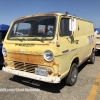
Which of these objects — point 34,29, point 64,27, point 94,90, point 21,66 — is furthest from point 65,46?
point 94,90

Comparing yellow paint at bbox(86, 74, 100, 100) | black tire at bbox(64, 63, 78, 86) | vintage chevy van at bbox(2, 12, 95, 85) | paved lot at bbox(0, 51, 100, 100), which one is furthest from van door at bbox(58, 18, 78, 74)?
yellow paint at bbox(86, 74, 100, 100)

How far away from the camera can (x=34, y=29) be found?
4176 millimetres

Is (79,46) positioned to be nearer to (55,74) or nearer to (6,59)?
(55,74)

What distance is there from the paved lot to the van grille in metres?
0.63

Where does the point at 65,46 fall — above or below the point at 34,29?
below

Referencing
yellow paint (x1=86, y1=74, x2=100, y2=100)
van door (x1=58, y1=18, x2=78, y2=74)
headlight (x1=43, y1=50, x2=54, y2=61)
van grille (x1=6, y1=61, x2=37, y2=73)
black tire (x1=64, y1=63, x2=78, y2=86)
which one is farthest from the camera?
black tire (x1=64, y1=63, x2=78, y2=86)

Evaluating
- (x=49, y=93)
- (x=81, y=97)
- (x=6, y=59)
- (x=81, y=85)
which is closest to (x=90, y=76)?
(x=81, y=85)

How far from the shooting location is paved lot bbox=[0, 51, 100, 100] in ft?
12.2

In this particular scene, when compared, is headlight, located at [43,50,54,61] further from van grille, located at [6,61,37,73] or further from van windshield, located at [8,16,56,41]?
van grille, located at [6,61,37,73]

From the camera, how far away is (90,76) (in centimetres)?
537

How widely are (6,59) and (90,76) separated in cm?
318

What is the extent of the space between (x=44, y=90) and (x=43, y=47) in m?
1.40

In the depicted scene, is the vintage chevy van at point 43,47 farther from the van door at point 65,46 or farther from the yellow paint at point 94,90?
the yellow paint at point 94,90

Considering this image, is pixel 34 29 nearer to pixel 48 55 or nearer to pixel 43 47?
pixel 43 47
